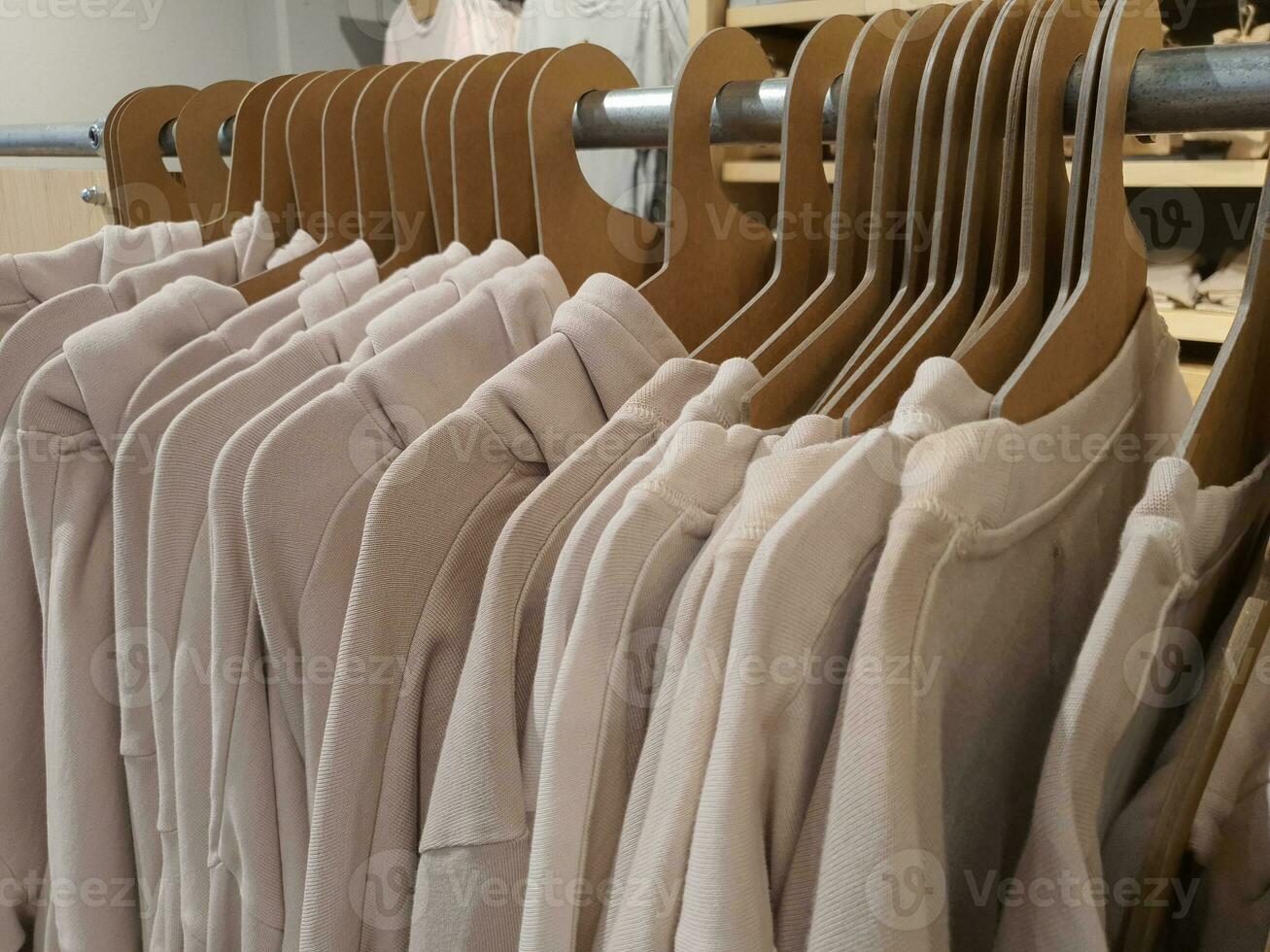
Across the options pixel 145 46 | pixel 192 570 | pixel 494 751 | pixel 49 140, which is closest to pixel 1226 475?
pixel 494 751

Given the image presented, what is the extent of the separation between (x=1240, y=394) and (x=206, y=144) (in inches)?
42.9

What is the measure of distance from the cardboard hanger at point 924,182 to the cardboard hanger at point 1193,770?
239mm

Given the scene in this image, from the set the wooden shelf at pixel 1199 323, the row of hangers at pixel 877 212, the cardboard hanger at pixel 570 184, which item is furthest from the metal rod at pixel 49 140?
the wooden shelf at pixel 1199 323

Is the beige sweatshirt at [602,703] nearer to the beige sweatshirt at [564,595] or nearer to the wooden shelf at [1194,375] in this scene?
the beige sweatshirt at [564,595]

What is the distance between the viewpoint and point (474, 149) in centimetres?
85

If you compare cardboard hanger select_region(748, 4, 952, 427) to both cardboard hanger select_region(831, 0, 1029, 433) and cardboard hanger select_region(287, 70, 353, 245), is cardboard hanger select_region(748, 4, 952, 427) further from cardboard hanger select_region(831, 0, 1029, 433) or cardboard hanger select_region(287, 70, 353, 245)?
cardboard hanger select_region(287, 70, 353, 245)

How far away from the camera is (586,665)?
1.51 feet

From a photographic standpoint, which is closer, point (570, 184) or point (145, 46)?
point (570, 184)

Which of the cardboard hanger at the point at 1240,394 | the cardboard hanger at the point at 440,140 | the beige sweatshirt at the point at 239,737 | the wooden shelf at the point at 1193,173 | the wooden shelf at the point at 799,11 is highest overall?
the wooden shelf at the point at 799,11

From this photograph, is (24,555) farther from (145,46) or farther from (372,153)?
(145,46)

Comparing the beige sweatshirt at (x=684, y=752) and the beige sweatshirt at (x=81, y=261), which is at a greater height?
the beige sweatshirt at (x=81, y=261)

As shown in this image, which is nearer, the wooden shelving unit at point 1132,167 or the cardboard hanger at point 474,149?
the cardboard hanger at point 474,149

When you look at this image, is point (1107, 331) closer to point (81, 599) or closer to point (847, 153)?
point (847, 153)

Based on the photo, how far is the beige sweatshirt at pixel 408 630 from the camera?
543 mm
